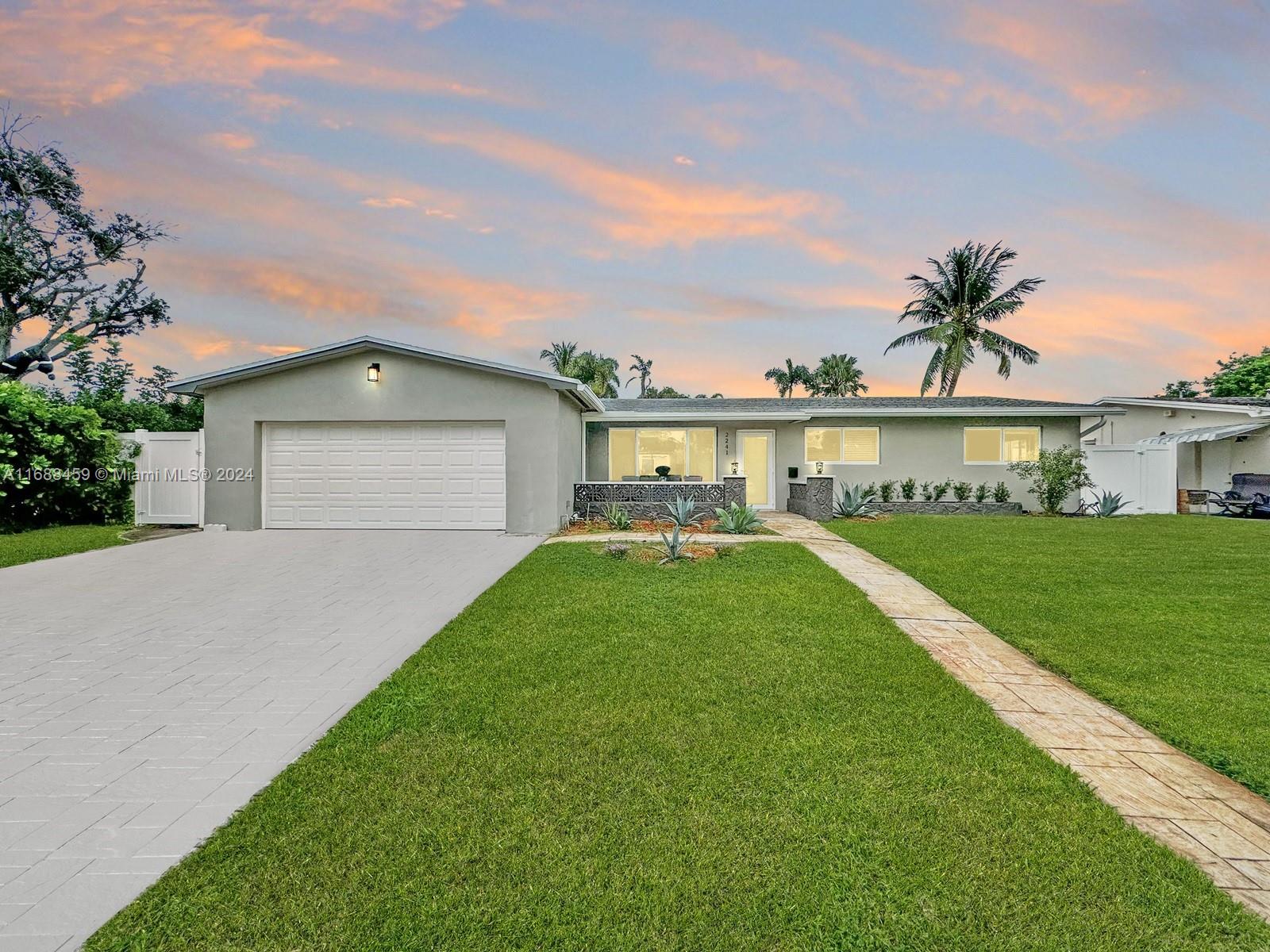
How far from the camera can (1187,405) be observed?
18734 millimetres

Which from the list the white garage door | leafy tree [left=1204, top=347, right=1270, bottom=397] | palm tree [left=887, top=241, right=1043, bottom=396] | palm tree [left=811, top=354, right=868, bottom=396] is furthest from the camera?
palm tree [left=811, top=354, right=868, bottom=396]

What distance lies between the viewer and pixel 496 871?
2.29m

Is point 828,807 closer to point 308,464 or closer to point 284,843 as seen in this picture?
point 284,843

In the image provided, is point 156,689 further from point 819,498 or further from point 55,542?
point 819,498

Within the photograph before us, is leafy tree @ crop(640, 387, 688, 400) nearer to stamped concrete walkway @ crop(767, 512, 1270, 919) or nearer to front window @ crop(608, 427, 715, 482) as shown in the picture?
front window @ crop(608, 427, 715, 482)

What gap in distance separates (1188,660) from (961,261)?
29329mm

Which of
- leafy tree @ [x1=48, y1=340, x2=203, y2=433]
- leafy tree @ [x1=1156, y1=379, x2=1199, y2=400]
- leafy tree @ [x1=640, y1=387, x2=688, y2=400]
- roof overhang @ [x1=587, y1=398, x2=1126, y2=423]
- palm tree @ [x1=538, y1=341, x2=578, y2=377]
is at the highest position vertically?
palm tree @ [x1=538, y1=341, x2=578, y2=377]

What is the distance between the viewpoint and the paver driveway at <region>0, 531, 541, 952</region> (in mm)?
2439

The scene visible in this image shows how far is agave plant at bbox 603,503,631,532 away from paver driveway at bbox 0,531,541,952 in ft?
12.6

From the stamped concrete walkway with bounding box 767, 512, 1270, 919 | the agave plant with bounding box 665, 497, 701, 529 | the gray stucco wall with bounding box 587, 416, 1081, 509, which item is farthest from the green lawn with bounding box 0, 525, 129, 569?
the stamped concrete walkway with bounding box 767, 512, 1270, 919

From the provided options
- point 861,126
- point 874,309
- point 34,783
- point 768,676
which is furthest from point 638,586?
point 874,309

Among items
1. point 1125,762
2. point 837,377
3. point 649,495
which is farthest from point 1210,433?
point 837,377

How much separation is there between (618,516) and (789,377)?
1392 inches

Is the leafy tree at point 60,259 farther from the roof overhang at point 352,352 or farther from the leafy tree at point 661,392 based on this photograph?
the leafy tree at point 661,392
